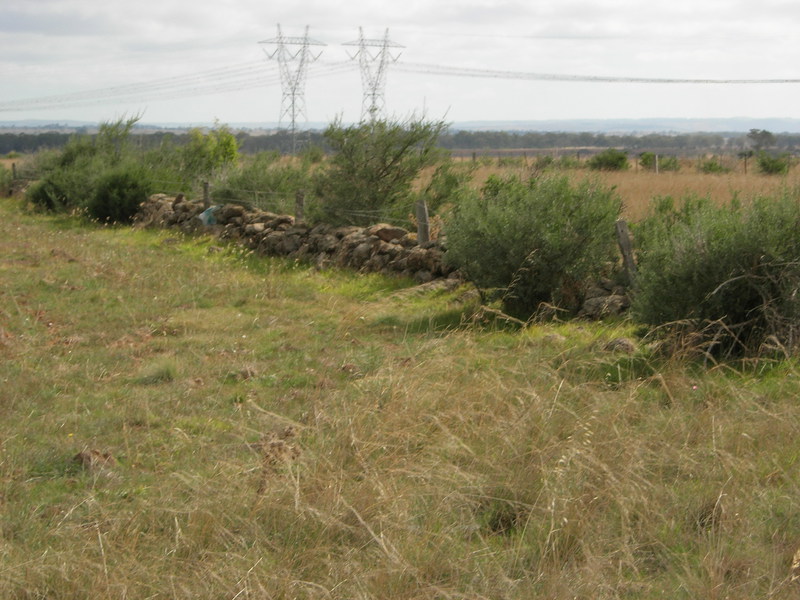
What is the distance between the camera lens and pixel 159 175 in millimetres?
24219

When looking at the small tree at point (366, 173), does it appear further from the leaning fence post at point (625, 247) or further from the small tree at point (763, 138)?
the small tree at point (763, 138)

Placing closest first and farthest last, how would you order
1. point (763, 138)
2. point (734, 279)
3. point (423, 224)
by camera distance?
point (734, 279), point (423, 224), point (763, 138)

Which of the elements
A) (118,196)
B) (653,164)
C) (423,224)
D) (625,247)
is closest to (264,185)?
(118,196)

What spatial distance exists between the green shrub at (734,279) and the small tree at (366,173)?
909 cm

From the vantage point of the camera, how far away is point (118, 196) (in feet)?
72.8

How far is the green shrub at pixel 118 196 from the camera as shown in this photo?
2223 cm

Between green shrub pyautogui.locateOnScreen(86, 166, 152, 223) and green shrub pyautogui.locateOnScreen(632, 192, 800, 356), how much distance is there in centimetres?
1658

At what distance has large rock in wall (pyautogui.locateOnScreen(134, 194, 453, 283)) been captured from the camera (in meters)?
13.5

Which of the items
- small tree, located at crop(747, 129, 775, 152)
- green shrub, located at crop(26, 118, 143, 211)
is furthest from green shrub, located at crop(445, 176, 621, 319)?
small tree, located at crop(747, 129, 775, 152)

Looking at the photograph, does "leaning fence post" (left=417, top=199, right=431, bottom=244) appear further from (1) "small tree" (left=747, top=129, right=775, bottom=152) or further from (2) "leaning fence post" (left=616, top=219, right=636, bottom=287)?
(1) "small tree" (left=747, top=129, right=775, bottom=152)

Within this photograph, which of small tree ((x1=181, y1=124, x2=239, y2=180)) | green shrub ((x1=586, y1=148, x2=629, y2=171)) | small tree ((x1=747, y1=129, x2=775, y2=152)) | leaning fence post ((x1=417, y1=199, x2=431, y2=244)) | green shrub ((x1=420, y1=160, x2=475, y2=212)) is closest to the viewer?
leaning fence post ((x1=417, y1=199, x2=431, y2=244))

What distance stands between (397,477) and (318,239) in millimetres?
10954

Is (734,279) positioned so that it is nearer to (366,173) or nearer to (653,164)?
(366,173)

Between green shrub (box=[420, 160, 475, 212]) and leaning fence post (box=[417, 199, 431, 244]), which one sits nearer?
leaning fence post (box=[417, 199, 431, 244])
